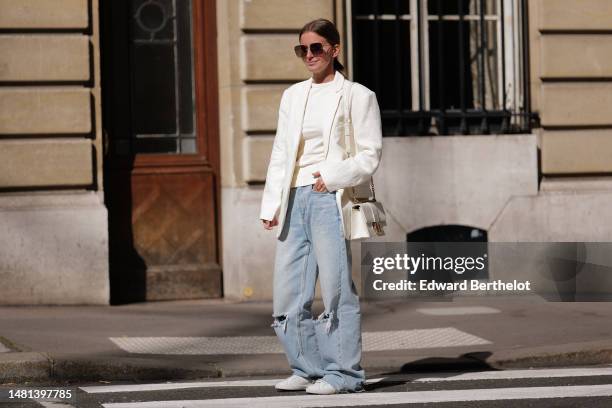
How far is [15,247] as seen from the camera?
12.0 metres

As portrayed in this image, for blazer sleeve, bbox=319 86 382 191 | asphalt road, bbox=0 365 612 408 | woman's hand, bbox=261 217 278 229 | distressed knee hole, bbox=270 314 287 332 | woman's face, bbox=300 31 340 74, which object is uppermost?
woman's face, bbox=300 31 340 74

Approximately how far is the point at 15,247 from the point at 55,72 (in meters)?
1.54

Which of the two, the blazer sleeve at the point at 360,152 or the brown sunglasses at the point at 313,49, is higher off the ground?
the brown sunglasses at the point at 313,49

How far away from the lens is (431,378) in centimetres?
827

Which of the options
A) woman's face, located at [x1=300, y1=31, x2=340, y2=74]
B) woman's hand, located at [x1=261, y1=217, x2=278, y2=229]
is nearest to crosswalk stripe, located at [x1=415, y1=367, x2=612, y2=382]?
woman's hand, located at [x1=261, y1=217, x2=278, y2=229]

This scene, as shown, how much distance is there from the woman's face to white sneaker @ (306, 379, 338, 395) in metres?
1.66

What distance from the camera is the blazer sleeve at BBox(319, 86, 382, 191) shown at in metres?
7.30

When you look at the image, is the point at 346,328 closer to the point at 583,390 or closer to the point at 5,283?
the point at 583,390

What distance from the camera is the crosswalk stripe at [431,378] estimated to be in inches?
314

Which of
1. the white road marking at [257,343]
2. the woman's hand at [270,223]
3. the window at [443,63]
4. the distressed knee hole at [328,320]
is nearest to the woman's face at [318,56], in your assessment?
the woman's hand at [270,223]

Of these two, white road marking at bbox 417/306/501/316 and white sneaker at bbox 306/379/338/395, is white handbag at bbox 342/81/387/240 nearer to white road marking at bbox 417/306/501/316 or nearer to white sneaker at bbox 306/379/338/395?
white sneaker at bbox 306/379/338/395

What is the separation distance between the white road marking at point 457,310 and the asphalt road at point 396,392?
2957 mm

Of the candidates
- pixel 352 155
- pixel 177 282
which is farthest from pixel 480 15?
pixel 352 155

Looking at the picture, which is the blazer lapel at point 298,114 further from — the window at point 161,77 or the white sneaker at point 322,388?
the window at point 161,77
